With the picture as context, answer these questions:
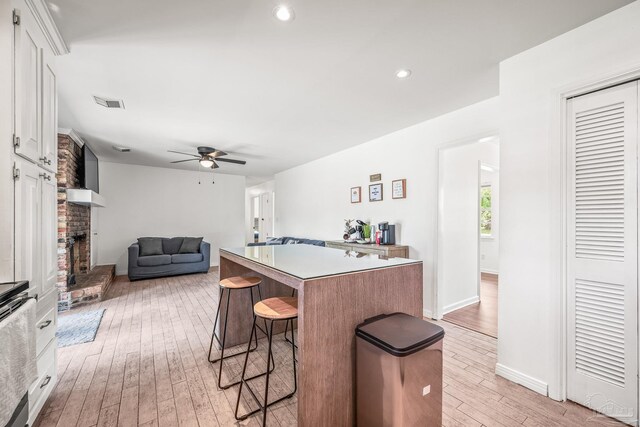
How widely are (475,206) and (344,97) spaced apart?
2551 millimetres

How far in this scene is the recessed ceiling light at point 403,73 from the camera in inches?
89.2

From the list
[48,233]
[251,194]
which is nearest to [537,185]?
[48,233]

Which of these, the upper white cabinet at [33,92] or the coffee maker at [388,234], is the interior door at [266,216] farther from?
the upper white cabinet at [33,92]

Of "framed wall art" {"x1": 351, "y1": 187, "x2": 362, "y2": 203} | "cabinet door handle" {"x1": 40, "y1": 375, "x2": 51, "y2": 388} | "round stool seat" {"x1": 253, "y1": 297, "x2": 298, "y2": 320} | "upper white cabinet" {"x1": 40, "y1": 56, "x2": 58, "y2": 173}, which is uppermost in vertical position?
"upper white cabinet" {"x1": 40, "y1": 56, "x2": 58, "y2": 173}

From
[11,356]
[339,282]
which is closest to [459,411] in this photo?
[339,282]

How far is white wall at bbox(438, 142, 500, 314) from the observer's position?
343cm

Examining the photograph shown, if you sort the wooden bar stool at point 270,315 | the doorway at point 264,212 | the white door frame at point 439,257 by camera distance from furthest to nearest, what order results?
the doorway at point 264,212, the white door frame at point 439,257, the wooden bar stool at point 270,315

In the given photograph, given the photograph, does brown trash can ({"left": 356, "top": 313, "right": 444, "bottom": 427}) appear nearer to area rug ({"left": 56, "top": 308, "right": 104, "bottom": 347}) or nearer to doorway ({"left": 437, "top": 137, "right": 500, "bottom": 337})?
doorway ({"left": 437, "top": 137, "right": 500, "bottom": 337})

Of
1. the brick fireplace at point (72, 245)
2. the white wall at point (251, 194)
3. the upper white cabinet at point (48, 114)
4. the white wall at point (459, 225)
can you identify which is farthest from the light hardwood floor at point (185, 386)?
the white wall at point (251, 194)

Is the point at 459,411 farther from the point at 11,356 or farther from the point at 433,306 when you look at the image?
the point at 11,356

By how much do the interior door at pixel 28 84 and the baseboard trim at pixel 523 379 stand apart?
11.3 ft

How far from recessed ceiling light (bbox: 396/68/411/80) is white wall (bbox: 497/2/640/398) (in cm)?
72

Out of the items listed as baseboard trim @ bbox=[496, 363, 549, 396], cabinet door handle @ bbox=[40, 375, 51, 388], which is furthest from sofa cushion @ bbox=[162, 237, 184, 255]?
baseboard trim @ bbox=[496, 363, 549, 396]

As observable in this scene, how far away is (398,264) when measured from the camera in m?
1.72
